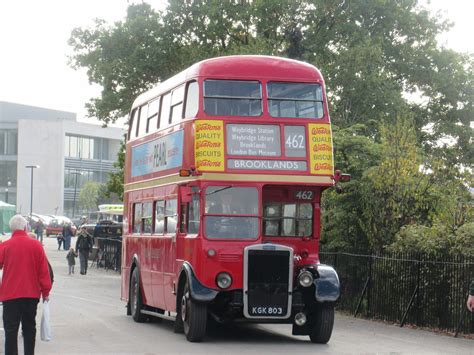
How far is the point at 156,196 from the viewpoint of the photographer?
68.4ft

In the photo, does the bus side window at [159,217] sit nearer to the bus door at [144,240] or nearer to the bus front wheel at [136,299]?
the bus door at [144,240]

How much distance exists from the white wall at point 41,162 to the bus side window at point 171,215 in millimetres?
113271

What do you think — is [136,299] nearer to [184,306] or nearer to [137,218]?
[137,218]

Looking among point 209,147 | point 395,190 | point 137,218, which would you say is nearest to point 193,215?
point 209,147

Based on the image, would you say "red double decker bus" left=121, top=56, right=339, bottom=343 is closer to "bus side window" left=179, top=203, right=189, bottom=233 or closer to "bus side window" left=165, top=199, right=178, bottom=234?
"bus side window" left=179, top=203, right=189, bottom=233

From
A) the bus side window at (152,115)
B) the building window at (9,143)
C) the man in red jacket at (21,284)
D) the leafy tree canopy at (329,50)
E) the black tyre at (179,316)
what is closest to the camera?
the man in red jacket at (21,284)

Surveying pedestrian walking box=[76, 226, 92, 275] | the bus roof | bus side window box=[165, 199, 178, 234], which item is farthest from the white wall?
the bus roof

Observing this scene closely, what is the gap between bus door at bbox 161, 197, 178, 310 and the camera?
19.2 meters

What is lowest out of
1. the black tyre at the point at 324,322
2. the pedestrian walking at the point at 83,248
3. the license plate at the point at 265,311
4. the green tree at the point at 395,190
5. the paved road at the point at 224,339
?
the paved road at the point at 224,339

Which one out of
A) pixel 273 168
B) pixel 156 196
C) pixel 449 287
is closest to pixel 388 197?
pixel 449 287

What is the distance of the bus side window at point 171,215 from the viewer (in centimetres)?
1923

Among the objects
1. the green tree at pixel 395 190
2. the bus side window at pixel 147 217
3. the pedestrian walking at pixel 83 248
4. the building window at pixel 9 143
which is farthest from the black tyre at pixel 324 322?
the building window at pixel 9 143

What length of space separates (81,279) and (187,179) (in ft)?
76.5

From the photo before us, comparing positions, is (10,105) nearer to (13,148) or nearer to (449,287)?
(13,148)
